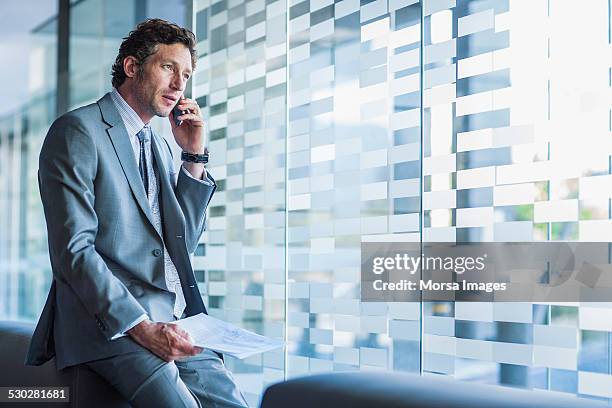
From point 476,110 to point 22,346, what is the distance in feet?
4.56

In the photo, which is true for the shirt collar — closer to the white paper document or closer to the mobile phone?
the mobile phone

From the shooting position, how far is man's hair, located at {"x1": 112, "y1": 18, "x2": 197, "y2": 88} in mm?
2078

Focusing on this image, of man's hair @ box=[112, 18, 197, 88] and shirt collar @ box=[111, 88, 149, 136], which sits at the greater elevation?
man's hair @ box=[112, 18, 197, 88]

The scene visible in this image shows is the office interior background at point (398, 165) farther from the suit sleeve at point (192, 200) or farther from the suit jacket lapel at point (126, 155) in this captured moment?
the suit jacket lapel at point (126, 155)

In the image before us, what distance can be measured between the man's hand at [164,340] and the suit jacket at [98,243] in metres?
0.03

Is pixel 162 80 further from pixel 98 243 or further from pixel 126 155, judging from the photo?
pixel 98 243

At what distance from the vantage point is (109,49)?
205 inches

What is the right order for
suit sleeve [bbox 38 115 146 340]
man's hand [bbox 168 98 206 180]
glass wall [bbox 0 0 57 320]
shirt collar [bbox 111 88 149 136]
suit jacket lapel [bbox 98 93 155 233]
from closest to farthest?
suit sleeve [bbox 38 115 146 340], suit jacket lapel [bbox 98 93 155 233], shirt collar [bbox 111 88 149 136], man's hand [bbox 168 98 206 180], glass wall [bbox 0 0 57 320]

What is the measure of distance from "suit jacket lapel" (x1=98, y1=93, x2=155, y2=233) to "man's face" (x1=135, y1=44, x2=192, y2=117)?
10cm

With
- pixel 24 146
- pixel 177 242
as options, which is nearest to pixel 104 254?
pixel 177 242

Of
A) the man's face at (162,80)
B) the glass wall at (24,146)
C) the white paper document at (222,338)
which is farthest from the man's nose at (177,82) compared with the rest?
the glass wall at (24,146)

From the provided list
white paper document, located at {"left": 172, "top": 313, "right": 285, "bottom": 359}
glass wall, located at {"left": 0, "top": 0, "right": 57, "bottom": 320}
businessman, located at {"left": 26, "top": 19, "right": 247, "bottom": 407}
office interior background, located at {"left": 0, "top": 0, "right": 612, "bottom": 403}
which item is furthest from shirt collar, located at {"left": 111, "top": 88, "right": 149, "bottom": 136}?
glass wall, located at {"left": 0, "top": 0, "right": 57, "bottom": 320}

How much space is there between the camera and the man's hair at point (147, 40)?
2078 millimetres

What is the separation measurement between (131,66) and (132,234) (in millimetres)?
448
